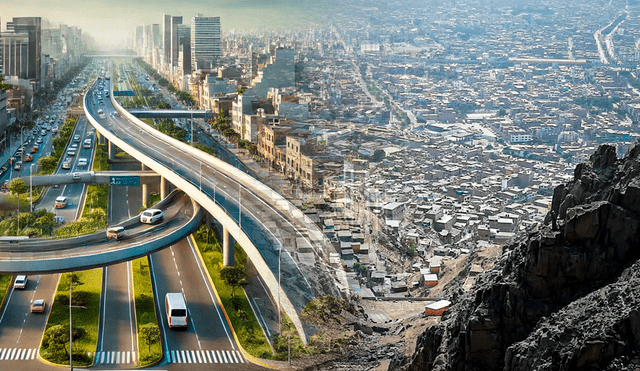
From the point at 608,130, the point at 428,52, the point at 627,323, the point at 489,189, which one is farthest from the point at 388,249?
the point at 428,52

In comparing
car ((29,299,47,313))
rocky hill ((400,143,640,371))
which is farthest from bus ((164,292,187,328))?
rocky hill ((400,143,640,371))

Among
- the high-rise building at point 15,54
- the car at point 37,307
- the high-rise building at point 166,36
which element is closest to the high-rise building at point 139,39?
the high-rise building at point 166,36

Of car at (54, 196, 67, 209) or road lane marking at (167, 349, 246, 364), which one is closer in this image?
road lane marking at (167, 349, 246, 364)

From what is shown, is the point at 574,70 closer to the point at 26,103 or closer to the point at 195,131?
the point at 195,131

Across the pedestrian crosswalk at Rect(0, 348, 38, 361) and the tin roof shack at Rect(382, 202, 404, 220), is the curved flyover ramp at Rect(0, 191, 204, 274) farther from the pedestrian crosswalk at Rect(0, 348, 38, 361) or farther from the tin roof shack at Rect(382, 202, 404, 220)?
the tin roof shack at Rect(382, 202, 404, 220)

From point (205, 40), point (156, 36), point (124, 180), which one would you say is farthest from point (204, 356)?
point (156, 36)
